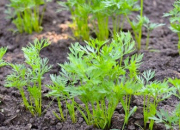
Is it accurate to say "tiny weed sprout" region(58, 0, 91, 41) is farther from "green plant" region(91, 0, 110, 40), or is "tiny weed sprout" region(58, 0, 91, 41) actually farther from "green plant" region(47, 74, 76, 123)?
"green plant" region(47, 74, 76, 123)

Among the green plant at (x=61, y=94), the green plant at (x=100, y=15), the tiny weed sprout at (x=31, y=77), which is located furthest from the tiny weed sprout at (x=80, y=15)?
the green plant at (x=61, y=94)

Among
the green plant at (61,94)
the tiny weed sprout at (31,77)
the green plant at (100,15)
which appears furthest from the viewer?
the green plant at (100,15)

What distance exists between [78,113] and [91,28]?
1.39 metres

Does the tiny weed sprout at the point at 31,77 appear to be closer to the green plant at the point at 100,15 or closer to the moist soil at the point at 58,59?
the moist soil at the point at 58,59

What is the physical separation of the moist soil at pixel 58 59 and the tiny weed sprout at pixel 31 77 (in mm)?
81

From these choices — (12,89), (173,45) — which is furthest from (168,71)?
(12,89)

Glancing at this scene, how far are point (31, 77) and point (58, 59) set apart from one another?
0.98m

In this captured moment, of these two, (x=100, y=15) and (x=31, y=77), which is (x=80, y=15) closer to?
(x=100, y=15)

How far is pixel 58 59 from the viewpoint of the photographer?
3.37 meters

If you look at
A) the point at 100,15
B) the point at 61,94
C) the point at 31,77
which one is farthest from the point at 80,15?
the point at 61,94

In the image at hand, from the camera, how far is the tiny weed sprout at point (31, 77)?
232cm

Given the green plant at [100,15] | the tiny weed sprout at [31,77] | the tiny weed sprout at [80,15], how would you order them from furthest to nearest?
the tiny weed sprout at [80,15] < the green plant at [100,15] < the tiny weed sprout at [31,77]

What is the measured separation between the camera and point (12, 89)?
9.20ft

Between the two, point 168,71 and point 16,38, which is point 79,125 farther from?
point 16,38
